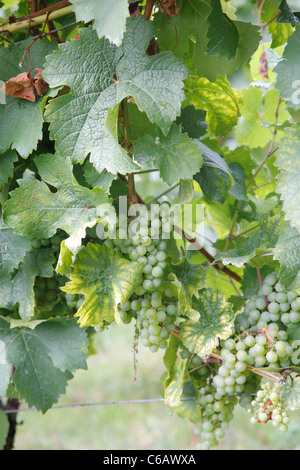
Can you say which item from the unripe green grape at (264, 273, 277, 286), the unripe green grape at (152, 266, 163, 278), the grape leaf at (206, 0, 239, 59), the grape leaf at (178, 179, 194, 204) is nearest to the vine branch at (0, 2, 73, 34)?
the grape leaf at (206, 0, 239, 59)

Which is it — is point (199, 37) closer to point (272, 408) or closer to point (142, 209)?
point (142, 209)

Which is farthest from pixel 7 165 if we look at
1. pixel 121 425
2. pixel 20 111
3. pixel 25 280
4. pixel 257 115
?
pixel 121 425

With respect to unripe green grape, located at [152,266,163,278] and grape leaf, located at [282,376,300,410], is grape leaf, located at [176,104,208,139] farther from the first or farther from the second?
grape leaf, located at [282,376,300,410]

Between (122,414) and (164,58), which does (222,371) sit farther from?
(122,414)

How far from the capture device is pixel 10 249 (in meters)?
0.83

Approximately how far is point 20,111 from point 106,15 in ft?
0.83

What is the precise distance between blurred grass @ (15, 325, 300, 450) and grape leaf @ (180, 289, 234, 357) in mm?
1692

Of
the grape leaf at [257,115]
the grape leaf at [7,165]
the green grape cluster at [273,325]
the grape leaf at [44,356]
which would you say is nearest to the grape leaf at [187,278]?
the green grape cluster at [273,325]

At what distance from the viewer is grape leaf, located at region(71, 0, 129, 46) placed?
0.59 m

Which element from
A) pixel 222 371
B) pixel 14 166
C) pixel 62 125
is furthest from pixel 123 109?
pixel 222 371

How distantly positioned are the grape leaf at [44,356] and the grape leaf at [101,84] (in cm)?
36

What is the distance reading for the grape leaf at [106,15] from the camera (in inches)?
23.0

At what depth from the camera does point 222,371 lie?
2.60ft

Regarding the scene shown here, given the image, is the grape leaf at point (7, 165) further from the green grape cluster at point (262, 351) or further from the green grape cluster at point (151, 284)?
the green grape cluster at point (262, 351)
